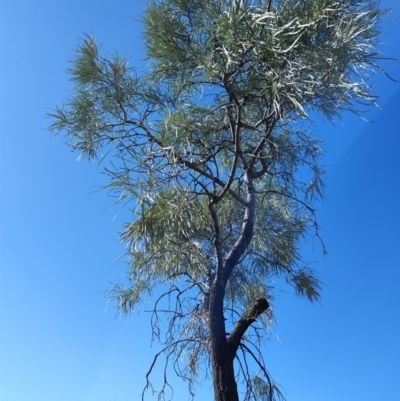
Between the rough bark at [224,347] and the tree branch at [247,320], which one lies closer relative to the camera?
the rough bark at [224,347]

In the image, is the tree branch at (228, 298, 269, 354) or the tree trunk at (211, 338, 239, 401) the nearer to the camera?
the tree trunk at (211, 338, 239, 401)

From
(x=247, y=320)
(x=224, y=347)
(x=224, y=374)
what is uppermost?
(x=247, y=320)

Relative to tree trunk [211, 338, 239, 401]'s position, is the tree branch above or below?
above

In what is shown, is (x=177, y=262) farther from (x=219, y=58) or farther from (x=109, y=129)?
(x=219, y=58)

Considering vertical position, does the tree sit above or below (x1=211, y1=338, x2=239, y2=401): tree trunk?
above

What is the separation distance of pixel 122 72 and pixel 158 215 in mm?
864

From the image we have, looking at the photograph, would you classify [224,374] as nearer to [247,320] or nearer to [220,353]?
[220,353]

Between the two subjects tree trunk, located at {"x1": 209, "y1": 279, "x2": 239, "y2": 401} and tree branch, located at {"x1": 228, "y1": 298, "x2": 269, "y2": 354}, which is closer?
tree trunk, located at {"x1": 209, "y1": 279, "x2": 239, "y2": 401}

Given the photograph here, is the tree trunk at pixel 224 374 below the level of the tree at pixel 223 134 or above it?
below

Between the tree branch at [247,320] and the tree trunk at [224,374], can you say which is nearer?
the tree trunk at [224,374]

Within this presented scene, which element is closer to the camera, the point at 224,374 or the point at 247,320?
the point at 224,374

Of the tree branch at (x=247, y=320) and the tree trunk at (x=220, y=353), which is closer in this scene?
the tree trunk at (x=220, y=353)

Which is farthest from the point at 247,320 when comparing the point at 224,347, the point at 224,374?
the point at 224,374

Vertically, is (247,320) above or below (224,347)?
above
